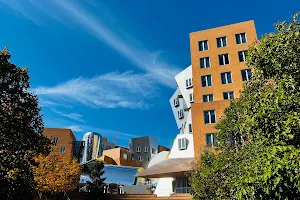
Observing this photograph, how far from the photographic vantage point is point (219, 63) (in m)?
37.9

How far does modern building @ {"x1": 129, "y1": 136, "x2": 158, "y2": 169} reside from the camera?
8506cm

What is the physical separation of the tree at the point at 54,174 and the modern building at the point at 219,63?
50.5 ft

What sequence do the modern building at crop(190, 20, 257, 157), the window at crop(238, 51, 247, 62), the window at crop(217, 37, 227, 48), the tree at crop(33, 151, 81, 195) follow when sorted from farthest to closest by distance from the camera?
the window at crop(217, 37, 227, 48) < the window at crop(238, 51, 247, 62) < the modern building at crop(190, 20, 257, 157) < the tree at crop(33, 151, 81, 195)

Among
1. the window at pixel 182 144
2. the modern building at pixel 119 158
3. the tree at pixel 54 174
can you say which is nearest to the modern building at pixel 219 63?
the window at pixel 182 144

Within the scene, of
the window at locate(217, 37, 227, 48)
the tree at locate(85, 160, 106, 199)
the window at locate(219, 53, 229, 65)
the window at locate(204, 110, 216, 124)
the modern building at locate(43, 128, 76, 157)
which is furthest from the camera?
the modern building at locate(43, 128, 76, 157)

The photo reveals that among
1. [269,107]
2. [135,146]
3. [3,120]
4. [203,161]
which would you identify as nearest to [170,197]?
[203,161]

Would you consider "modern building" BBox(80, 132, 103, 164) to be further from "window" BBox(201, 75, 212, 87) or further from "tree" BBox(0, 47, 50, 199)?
"tree" BBox(0, 47, 50, 199)

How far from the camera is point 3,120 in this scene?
13414 mm

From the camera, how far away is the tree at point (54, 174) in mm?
25750

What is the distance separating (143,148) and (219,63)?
53418mm

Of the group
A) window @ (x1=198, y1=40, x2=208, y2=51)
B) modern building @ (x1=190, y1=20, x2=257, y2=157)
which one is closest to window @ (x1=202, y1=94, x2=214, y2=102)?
modern building @ (x1=190, y1=20, x2=257, y2=157)

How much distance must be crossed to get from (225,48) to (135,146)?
54.6m

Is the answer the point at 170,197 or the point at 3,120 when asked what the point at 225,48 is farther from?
the point at 3,120

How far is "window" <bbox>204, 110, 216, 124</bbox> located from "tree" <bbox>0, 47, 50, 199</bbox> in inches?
858
